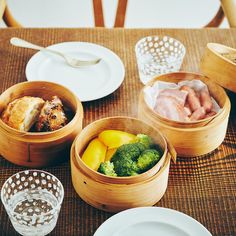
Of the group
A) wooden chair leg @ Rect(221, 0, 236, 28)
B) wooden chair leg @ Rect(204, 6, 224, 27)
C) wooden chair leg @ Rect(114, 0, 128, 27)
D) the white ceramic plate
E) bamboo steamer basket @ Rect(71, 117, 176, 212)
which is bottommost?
wooden chair leg @ Rect(204, 6, 224, 27)

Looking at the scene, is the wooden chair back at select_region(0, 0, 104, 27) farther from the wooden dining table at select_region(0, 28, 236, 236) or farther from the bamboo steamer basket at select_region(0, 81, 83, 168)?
the bamboo steamer basket at select_region(0, 81, 83, 168)

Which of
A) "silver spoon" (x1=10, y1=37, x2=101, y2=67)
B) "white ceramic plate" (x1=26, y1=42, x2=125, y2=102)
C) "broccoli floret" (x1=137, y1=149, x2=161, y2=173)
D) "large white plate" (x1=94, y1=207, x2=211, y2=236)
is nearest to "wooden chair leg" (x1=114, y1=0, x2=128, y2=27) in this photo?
"white ceramic plate" (x1=26, y1=42, x2=125, y2=102)

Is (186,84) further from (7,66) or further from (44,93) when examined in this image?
(7,66)

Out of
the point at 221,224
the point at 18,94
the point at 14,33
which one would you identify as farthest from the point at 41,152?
the point at 14,33

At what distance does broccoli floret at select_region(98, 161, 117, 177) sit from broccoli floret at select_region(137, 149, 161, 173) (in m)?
0.08

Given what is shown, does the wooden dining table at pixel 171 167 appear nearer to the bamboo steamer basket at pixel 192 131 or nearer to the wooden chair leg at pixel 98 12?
the bamboo steamer basket at pixel 192 131

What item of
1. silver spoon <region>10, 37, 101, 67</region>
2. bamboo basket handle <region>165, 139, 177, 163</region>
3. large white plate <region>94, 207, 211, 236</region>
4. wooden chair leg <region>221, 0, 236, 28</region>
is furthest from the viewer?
wooden chair leg <region>221, 0, 236, 28</region>

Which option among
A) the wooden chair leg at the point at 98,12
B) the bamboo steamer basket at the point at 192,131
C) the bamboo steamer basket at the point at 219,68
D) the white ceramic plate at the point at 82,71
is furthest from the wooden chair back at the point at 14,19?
the bamboo steamer basket at the point at 192,131

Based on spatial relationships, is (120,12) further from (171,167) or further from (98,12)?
(171,167)

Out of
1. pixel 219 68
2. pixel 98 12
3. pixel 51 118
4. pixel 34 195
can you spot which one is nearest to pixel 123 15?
pixel 98 12

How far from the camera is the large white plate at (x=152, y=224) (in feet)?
4.18

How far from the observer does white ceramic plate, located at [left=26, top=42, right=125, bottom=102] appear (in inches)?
71.4

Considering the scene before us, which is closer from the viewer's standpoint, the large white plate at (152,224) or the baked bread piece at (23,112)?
the large white plate at (152,224)

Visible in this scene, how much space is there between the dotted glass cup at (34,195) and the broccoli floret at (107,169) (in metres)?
0.12
